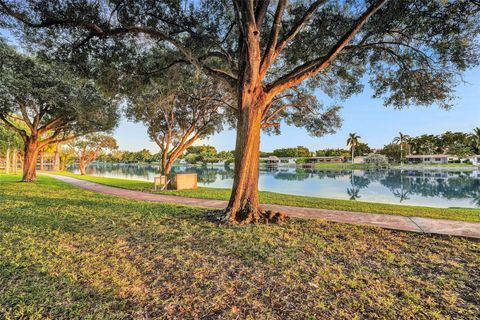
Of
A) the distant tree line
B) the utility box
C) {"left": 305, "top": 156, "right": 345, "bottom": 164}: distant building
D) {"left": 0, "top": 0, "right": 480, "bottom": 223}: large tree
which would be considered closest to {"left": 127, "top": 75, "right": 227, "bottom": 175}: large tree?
the utility box

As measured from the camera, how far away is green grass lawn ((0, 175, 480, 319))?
2396 mm

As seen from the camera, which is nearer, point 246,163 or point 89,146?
point 246,163

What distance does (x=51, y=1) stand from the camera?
6480 mm

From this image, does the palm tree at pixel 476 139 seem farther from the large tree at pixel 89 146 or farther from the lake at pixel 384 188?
the large tree at pixel 89 146

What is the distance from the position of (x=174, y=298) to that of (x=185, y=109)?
14214 mm

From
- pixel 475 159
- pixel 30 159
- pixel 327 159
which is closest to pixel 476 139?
pixel 475 159

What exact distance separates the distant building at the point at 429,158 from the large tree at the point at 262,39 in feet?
279

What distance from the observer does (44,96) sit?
40.9ft

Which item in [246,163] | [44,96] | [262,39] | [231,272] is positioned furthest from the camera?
[44,96]

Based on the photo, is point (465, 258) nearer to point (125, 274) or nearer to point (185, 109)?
point (125, 274)

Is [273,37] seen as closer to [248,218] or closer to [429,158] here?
[248,218]

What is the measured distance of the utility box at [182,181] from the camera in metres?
14.0

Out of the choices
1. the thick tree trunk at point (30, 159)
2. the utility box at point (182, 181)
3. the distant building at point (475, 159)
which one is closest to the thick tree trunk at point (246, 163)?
the utility box at point (182, 181)

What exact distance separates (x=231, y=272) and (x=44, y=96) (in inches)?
566
